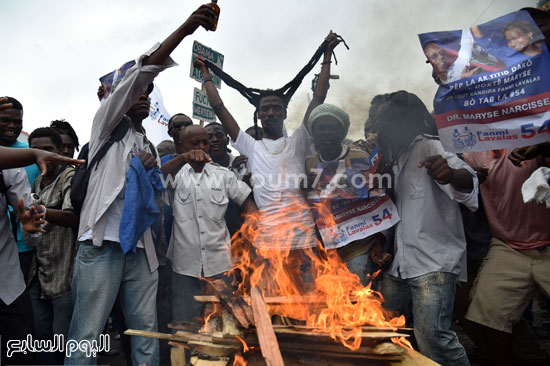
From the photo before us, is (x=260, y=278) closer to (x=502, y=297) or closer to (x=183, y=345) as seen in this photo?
(x=183, y=345)

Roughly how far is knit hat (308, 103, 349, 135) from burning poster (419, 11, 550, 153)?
123 cm

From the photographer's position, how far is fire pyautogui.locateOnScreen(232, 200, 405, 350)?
2.54m

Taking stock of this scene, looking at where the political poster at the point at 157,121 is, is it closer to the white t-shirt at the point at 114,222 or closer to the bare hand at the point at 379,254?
the white t-shirt at the point at 114,222

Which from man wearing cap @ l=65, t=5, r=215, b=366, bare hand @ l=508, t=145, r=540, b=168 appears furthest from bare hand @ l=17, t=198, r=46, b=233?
bare hand @ l=508, t=145, r=540, b=168

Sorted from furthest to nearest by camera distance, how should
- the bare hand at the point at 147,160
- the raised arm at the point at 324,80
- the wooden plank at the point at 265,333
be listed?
the raised arm at the point at 324,80 < the bare hand at the point at 147,160 < the wooden plank at the point at 265,333

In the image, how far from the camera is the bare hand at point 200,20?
9.59 feet

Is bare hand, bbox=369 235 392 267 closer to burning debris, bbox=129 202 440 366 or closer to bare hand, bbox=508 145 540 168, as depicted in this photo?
burning debris, bbox=129 202 440 366

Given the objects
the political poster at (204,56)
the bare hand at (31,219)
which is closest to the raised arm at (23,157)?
the bare hand at (31,219)

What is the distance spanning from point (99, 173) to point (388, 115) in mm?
2786

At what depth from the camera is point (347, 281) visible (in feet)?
10.2

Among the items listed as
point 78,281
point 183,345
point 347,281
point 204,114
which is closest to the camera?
point 183,345

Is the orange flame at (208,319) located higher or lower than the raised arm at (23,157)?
lower

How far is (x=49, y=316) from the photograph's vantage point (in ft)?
12.3

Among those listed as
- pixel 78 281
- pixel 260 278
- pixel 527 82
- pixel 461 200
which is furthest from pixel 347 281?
pixel 78 281
